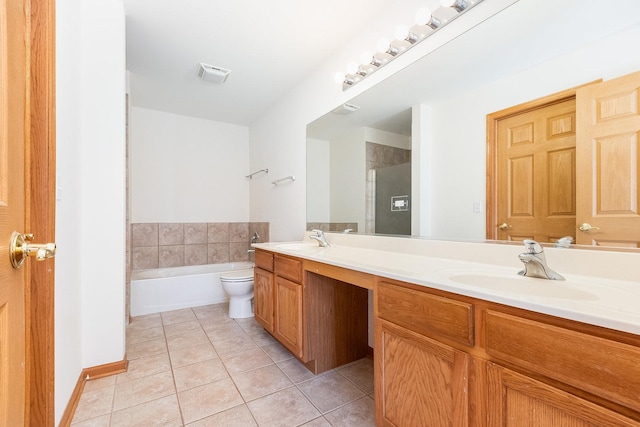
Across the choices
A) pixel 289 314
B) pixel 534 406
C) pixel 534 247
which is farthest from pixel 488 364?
pixel 289 314

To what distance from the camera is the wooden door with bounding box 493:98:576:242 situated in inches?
43.3

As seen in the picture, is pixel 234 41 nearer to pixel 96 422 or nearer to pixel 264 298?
pixel 264 298

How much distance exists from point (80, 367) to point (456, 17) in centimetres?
286

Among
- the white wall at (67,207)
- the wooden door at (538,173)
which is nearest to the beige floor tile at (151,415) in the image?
the white wall at (67,207)

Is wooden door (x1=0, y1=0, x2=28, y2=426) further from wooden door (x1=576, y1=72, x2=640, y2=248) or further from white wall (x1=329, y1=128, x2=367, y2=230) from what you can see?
white wall (x1=329, y1=128, x2=367, y2=230)

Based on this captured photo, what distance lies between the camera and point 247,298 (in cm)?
284

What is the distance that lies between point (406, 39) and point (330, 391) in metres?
2.10

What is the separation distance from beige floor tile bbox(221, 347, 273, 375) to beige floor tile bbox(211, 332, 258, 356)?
53 millimetres

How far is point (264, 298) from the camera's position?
2.25m

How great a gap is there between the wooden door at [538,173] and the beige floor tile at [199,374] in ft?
5.92

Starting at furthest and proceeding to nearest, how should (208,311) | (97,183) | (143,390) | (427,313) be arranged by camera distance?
(208,311) → (97,183) → (143,390) → (427,313)

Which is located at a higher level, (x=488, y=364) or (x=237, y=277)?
(x=488, y=364)

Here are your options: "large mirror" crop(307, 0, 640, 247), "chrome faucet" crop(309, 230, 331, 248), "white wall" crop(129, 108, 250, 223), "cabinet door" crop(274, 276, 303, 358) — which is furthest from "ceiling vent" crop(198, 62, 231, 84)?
"cabinet door" crop(274, 276, 303, 358)

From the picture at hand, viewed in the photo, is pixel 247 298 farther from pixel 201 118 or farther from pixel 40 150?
pixel 201 118
